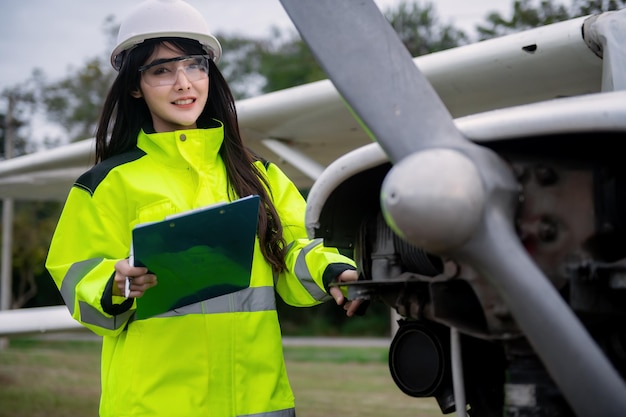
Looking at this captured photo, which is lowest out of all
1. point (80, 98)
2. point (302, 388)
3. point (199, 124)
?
point (302, 388)

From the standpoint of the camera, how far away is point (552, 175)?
1920 millimetres

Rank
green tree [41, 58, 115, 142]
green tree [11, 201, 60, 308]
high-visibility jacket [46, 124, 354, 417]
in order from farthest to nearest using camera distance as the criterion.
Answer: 1. green tree [41, 58, 115, 142]
2. green tree [11, 201, 60, 308]
3. high-visibility jacket [46, 124, 354, 417]

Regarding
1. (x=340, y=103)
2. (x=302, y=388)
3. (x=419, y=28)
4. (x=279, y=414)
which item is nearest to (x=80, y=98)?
(x=419, y=28)

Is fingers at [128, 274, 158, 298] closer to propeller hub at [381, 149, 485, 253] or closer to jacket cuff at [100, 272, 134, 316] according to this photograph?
jacket cuff at [100, 272, 134, 316]

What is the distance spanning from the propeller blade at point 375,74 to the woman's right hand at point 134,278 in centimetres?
73

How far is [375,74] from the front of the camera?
2047mm

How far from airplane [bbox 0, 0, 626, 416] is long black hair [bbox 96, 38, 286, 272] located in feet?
1.29

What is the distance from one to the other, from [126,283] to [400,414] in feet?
16.2

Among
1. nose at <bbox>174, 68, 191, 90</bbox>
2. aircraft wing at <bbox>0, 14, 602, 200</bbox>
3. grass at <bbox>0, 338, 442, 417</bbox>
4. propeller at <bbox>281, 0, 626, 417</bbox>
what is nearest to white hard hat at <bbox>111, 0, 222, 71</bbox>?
nose at <bbox>174, 68, 191, 90</bbox>

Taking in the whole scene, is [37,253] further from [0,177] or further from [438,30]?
[0,177]

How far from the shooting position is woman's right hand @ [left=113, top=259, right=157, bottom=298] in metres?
2.32

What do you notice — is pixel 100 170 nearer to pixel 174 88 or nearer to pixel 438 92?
pixel 174 88

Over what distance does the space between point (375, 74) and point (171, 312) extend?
3.49 ft

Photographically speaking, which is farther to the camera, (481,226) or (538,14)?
(538,14)
